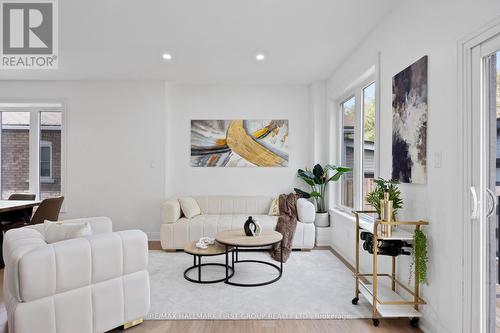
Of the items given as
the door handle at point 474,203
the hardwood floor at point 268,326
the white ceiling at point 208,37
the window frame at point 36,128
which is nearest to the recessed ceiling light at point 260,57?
the white ceiling at point 208,37

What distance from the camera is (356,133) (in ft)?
12.8

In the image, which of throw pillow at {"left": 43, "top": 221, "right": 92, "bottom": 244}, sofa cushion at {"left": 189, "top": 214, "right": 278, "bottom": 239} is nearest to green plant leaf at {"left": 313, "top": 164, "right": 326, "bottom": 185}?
sofa cushion at {"left": 189, "top": 214, "right": 278, "bottom": 239}

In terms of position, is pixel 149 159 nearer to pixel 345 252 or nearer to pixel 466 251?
pixel 345 252

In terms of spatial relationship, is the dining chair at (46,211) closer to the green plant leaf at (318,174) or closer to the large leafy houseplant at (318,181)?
the large leafy houseplant at (318,181)

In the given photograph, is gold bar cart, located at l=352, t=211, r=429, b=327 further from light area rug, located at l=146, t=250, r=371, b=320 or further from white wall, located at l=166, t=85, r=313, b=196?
white wall, located at l=166, t=85, r=313, b=196

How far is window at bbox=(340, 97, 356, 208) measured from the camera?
4.17m

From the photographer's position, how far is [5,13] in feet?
9.16

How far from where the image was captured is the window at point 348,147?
164 inches

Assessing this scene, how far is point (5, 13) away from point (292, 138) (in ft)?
13.3

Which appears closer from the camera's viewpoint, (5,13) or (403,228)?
(403,228)

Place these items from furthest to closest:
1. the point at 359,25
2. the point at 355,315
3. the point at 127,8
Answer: the point at 359,25 → the point at 127,8 → the point at 355,315

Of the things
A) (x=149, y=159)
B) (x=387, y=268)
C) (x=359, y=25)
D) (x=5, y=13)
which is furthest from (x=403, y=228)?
(x=5, y=13)

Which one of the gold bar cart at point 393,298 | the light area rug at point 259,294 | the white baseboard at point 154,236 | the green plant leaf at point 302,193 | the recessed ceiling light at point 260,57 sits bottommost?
the light area rug at point 259,294

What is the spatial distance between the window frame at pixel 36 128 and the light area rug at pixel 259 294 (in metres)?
2.58
